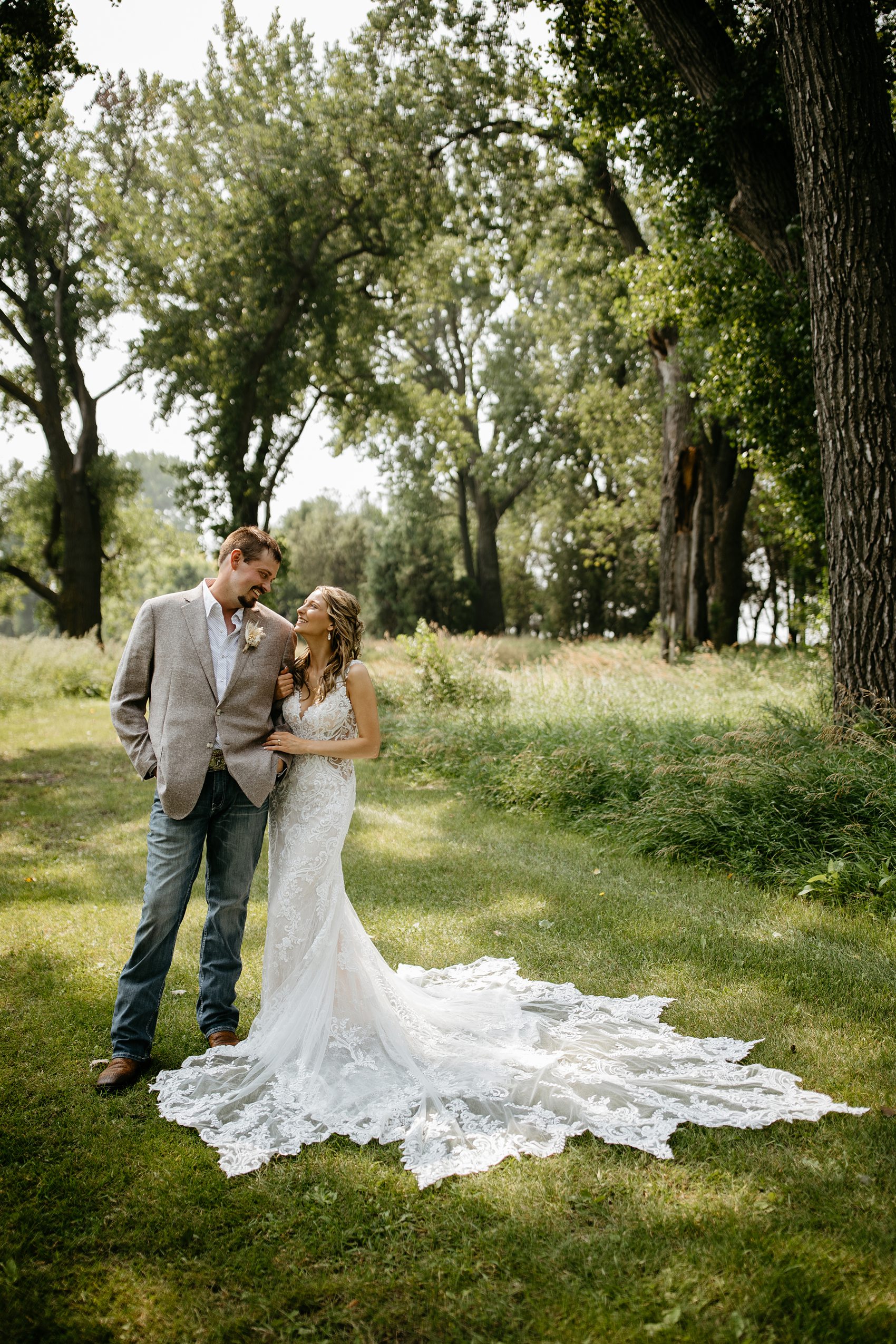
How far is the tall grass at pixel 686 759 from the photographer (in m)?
6.19

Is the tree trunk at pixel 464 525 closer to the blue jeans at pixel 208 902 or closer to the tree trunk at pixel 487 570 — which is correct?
the tree trunk at pixel 487 570

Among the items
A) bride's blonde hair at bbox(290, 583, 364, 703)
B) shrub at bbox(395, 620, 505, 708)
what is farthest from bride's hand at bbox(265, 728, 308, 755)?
shrub at bbox(395, 620, 505, 708)

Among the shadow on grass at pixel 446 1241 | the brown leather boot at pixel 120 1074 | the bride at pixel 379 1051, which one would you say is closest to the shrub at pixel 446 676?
the bride at pixel 379 1051

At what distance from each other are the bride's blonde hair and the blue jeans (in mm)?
614

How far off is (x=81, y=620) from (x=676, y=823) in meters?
19.4

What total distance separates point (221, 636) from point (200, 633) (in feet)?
0.43

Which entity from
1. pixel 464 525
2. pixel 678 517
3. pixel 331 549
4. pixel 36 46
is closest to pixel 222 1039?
pixel 36 46

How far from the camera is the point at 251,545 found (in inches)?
154

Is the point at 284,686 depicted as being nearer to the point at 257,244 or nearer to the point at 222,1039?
the point at 222,1039

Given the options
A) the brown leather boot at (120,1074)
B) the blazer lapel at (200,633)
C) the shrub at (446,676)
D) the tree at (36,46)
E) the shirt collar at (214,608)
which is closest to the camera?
the brown leather boot at (120,1074)

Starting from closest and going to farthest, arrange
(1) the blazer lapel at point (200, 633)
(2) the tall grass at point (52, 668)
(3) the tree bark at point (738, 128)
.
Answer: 1. (1) the blazer lapel at point (200, 633)
2. (3) the tree bark at point (738, 128)
3. (2) the tall grass at point (52, 668)

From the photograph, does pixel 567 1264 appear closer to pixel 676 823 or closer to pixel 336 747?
pixel 336 747

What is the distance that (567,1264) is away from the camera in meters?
2.58

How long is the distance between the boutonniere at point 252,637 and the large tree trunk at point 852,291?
5.39 meters
